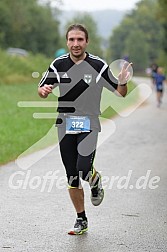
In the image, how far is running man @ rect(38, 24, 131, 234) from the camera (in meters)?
7.08

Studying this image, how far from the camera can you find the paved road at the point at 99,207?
683cm

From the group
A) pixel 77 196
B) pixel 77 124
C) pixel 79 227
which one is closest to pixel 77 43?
pixel 77 124

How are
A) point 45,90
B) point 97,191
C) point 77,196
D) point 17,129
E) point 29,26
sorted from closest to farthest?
1. point 45,90
2. point 77,196
3. point 97,191
4. point 17,129
5. point 29,26

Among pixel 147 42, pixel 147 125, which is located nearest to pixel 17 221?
pixel 147 125

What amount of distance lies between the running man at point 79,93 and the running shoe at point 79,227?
1 cm

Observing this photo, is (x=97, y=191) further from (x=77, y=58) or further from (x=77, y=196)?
(x=77, y=58)

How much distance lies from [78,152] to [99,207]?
67.2 inches

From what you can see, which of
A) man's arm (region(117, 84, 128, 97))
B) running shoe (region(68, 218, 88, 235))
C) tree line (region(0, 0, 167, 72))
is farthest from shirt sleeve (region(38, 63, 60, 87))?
tree line (region(0, 0, 167, 72))

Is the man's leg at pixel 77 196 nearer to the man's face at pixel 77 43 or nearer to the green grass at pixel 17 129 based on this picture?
the man's face at pixel 77 43

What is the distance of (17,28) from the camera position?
2889 inches

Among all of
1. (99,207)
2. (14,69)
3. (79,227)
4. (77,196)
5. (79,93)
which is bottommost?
(99,207)

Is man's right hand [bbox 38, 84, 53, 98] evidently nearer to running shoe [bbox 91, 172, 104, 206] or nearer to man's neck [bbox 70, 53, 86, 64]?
man's neck [bbox 70, 53, 86, 64]

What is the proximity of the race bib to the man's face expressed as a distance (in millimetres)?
619

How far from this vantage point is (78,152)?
7.18m
